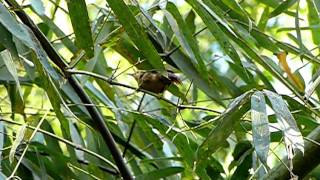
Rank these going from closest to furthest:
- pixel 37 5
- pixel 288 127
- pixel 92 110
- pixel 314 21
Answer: pixel 288 127, pixel 37 5, pixel 92 110, pixel 314 21

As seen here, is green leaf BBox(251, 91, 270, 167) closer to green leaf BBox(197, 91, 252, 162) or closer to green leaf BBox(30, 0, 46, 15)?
green leaf BBox(197, 91, 252, 162)

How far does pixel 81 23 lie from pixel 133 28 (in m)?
0.04

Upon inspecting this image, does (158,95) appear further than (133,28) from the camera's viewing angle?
Yes

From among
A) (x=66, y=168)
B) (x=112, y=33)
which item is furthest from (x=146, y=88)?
(x=66, y=168)

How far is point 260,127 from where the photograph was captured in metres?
0.50

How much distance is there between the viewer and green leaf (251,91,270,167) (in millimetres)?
471

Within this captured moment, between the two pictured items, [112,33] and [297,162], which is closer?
[297,162]

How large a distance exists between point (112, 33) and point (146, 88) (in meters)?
0.06

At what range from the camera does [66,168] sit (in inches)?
31.5

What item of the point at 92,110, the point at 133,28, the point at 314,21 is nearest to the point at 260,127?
the point at 133,28

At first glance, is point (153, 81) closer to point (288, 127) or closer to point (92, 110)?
point (92, 110)

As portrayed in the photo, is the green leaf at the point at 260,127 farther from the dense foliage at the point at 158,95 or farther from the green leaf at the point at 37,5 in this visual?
the green leaf at the point at 37,5

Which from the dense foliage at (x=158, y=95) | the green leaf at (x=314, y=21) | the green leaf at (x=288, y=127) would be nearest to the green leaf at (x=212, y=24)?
the dense foliage at (x=158, y=95)

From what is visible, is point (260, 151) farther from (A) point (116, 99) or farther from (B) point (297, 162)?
(A) point (116, 99)
